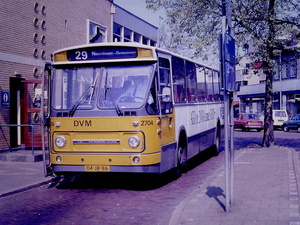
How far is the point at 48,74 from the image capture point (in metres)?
9.70

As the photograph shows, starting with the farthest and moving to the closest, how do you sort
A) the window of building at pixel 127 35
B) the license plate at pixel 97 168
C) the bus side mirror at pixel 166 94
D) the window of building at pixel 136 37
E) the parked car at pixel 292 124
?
1. the parked car at pixel 292 124
2. the window of building at pixel 136 37
3. the window of building at pixel 127 35
4. the bus side mirror at pixel 166 94
5. the license plate at pixel 97 168

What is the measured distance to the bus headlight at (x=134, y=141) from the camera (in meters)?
8.84

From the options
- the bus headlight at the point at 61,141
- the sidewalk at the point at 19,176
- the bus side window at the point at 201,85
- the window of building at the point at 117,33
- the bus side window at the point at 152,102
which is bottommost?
the sidewalk at the point at 19,176

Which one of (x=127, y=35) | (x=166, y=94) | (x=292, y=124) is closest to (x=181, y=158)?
(x=166, y=94)

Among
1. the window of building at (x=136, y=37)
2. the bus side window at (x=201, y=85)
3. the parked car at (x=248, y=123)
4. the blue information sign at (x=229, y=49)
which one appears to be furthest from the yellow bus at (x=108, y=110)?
the parked car at (x=248, y=123)

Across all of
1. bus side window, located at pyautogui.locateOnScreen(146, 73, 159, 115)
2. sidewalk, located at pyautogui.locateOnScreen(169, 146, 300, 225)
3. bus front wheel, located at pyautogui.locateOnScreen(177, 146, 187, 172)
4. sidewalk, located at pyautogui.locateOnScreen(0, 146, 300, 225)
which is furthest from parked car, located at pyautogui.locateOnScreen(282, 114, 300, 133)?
bus side window, located at pyautogui.locateOnScreen(146, 73, 159, 115)

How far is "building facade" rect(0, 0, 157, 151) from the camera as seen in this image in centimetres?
1634

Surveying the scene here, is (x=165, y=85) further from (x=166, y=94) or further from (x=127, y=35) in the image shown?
(x=127, y=35)

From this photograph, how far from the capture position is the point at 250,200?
770 centimetres

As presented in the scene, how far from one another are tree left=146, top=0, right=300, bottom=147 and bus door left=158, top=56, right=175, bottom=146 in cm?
700

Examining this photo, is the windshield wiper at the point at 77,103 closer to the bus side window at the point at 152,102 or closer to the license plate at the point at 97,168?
the license plate at the point at 97,168

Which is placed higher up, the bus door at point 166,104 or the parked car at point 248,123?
the bus door at point 166,104

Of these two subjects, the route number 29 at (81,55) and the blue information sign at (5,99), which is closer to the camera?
the route number 29 at (81,55)

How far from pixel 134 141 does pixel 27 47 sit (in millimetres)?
10670
